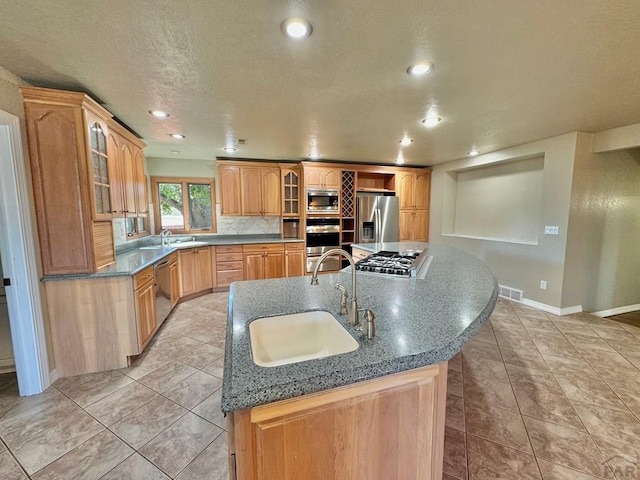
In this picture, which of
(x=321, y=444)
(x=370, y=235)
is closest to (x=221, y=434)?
(x=321, y=444)

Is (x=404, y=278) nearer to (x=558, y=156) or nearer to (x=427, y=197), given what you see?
(x=558, y=156)

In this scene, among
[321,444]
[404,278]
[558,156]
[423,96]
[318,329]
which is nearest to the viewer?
[321,444]

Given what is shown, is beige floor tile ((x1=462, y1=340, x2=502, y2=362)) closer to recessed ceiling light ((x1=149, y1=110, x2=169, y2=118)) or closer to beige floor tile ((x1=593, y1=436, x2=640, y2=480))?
beige floor tile ((x1=593, y1=436, x2=640, y2=480))

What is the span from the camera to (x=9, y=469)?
57.2 inches

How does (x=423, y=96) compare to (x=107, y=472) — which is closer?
(x=107, y=472)

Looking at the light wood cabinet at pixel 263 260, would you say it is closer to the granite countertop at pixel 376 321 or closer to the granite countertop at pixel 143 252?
the granite countertop at pixel 143 252

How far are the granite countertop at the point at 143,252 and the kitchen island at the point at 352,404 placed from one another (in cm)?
174

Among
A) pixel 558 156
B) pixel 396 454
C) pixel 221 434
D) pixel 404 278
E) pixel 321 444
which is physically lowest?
pixel 221 434

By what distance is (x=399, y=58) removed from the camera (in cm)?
170

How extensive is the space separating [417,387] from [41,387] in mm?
2789

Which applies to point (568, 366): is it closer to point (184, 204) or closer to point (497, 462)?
point (497, 462)

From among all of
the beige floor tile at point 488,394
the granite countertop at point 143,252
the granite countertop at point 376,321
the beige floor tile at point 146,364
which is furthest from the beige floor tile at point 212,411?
the beige floor tile at point 488,394

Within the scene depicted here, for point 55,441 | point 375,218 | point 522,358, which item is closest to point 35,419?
point 55,441

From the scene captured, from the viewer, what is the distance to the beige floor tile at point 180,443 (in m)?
1.48
